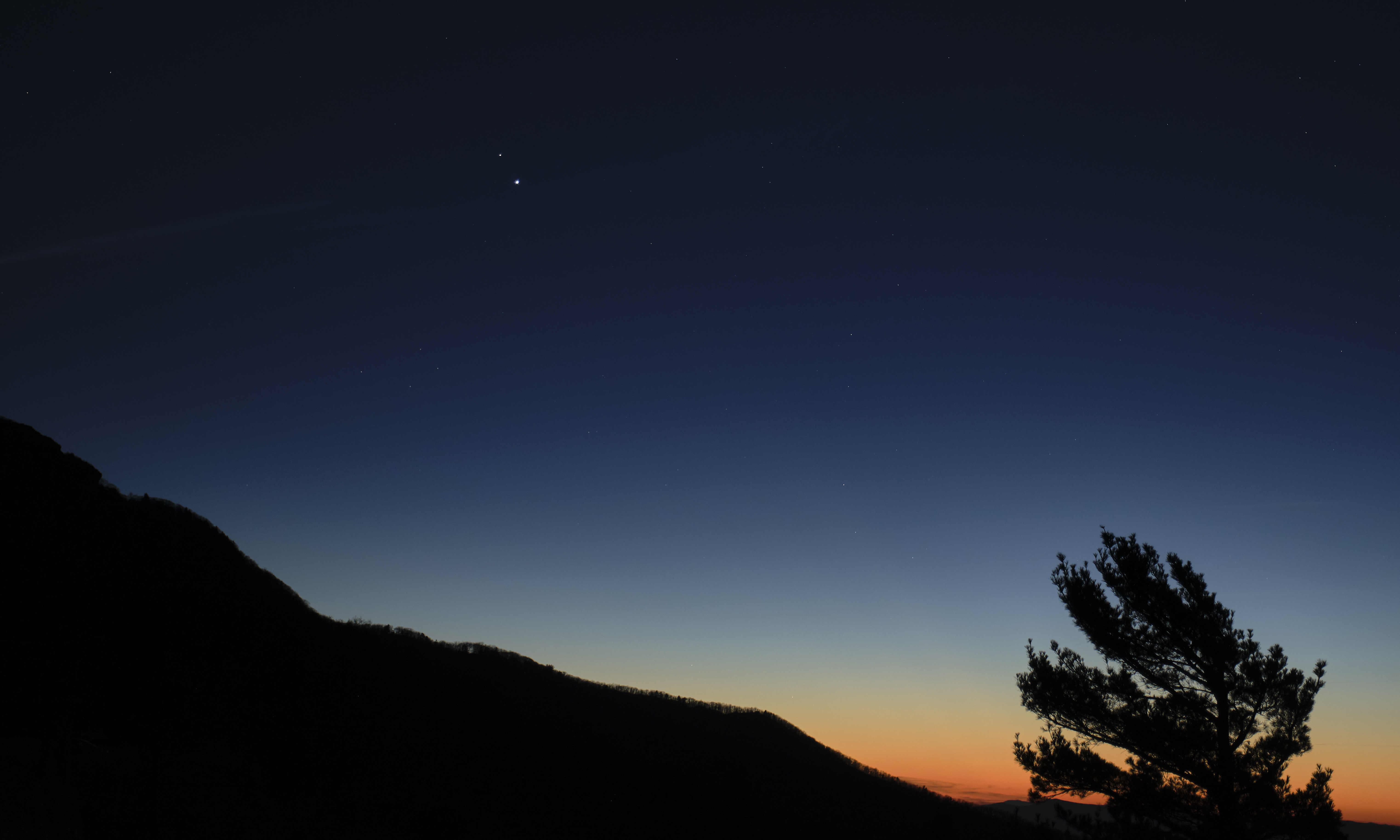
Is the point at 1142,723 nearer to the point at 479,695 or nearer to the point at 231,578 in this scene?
the point at 479,695

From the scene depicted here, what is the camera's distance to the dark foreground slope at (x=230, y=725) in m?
15.4

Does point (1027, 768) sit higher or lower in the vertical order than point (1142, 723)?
lower

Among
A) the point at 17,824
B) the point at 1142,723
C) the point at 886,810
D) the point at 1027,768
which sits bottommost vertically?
the point at 886,810

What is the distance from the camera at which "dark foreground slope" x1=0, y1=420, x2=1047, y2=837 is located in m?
15.4

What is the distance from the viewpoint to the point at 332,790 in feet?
59.6

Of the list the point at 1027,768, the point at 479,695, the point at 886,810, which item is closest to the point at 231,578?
the point at 479,695

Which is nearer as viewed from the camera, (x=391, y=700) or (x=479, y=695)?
(x=391, y=700)

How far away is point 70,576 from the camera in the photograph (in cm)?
2627

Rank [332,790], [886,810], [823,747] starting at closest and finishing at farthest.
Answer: [332,790] < [886,810] < [823,747]

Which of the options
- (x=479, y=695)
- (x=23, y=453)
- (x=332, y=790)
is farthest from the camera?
(x=23, y=453)

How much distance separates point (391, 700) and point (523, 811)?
8292 millimetres

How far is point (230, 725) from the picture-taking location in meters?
20.9

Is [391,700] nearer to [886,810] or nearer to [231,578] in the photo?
[231,578]

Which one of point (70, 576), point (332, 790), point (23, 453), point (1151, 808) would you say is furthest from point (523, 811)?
point (23, 453)
